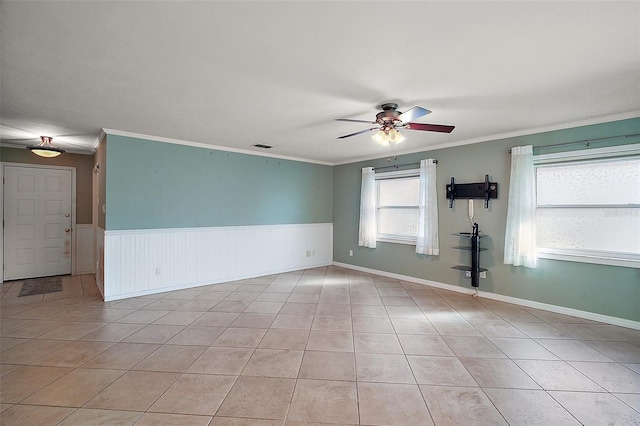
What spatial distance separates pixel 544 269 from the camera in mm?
3928

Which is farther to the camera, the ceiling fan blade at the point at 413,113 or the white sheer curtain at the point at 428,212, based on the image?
the white sheer curtain at the point at 428,212

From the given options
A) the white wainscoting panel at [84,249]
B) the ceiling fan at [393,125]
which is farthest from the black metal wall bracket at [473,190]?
the white wainscoting panel at [84,249]

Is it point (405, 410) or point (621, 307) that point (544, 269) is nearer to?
point (621, 307)

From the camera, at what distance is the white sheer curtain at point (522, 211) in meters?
3.95

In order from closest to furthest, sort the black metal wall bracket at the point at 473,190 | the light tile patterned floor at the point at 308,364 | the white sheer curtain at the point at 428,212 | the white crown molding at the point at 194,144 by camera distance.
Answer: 1. the light tile patterned floor at the point at 308,364
2. the white crown molding at the point at 194,144
3. the black metal wall bracket at the point at 473,190
4. the white sheer curtain at the point at 428,212

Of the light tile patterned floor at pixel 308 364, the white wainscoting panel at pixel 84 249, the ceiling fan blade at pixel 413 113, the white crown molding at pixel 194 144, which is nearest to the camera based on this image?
the light tile patterned floor at pixel 308 364

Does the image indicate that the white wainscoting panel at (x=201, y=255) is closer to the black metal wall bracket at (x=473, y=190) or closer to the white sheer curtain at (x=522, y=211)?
the black metal wall bracket at (x=473, y=190)

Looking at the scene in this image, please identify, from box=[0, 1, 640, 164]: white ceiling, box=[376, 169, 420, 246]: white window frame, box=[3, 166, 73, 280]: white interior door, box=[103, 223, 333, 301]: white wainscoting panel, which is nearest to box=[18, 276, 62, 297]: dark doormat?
box=[3, 166, 73, 280]: white interior door

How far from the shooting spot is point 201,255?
5.04 metres

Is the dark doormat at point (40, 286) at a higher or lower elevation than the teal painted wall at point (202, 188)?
lower

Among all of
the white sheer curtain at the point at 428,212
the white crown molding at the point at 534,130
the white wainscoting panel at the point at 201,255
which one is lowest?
the white wainscoting panel at the point at 201,255

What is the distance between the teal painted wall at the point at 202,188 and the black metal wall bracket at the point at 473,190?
2898mm

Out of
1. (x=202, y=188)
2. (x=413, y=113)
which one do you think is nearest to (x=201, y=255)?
(x=202, y=188)

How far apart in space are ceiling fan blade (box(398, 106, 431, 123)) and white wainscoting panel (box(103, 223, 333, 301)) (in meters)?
3.73
